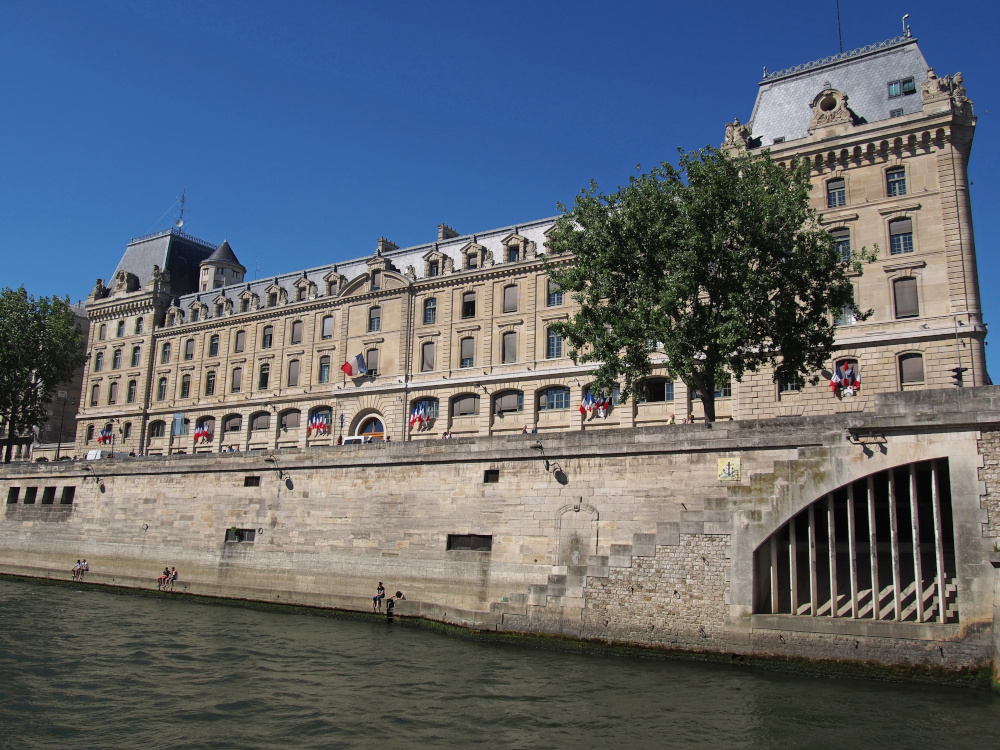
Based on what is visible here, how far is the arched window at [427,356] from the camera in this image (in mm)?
52000

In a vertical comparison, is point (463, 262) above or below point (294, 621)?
above

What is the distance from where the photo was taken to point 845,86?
134 feet

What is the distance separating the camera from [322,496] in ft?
123

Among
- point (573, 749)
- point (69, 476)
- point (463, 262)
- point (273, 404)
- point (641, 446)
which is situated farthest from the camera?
point (273, 404)

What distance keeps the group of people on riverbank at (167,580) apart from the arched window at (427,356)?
19.0 metres

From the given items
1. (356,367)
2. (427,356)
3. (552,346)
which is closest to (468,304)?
(427,356)

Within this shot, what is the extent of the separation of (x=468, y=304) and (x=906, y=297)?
25.1m

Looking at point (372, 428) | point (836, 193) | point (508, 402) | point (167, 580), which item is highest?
point (836, 193)

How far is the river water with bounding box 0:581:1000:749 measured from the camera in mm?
18078

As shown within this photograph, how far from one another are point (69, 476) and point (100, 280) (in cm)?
2935

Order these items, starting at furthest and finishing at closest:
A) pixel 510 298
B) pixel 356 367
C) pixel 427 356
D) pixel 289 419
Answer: pixel 289 419 < pixel 356 367 < pixel 427 356 < pixel 510 298

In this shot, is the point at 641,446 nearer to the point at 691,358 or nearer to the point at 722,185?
the point at 691,358

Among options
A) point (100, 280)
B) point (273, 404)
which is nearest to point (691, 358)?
point (273, 404)

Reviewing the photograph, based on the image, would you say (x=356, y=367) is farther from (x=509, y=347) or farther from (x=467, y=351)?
(x=509, y=347)
